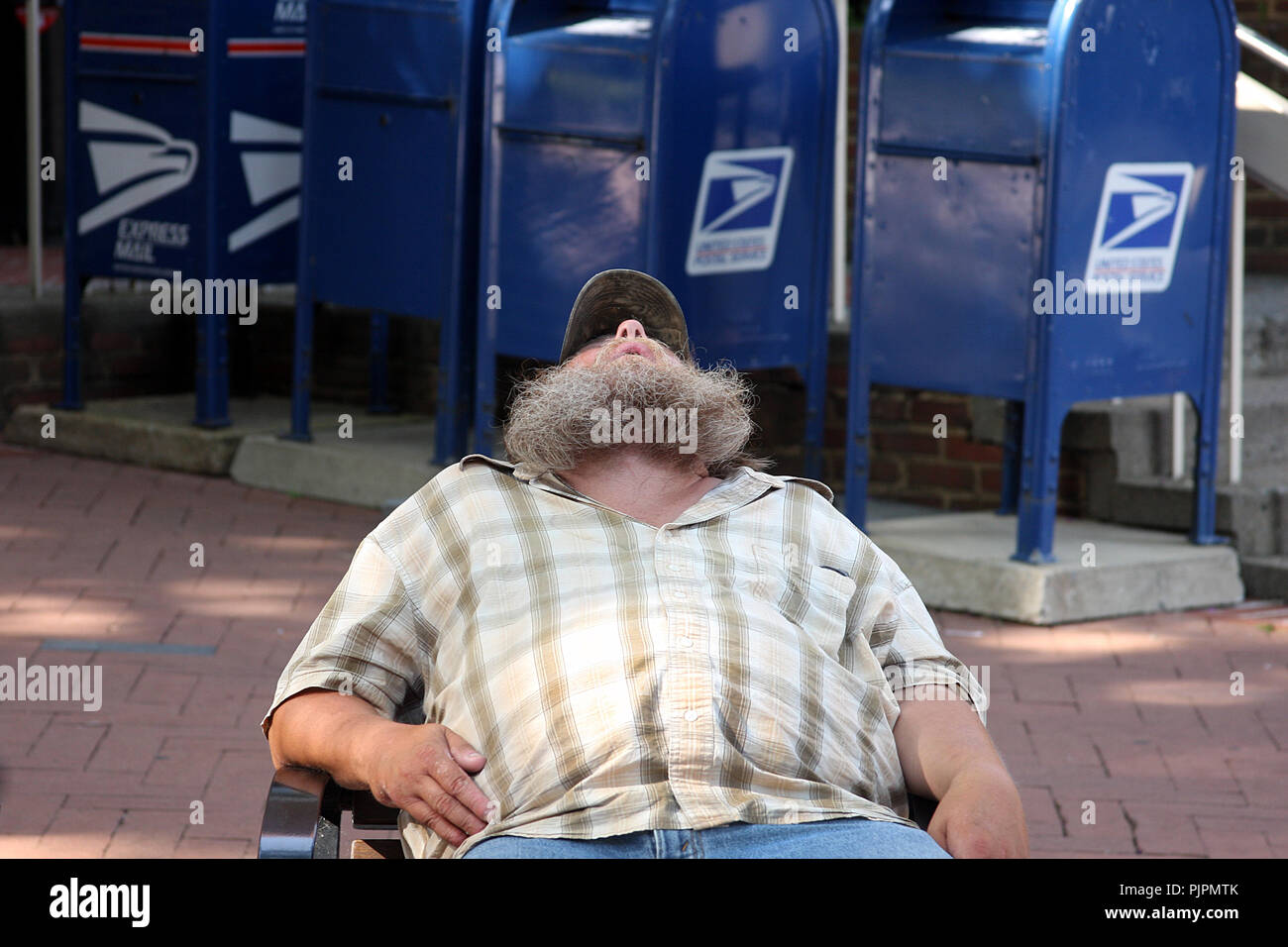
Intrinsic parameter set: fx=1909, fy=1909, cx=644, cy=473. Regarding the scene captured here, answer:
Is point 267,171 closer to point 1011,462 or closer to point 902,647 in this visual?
point 1011,462

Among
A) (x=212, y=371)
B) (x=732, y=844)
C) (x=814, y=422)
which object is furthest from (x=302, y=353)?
(x=732, y=844)

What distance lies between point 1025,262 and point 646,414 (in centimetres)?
309

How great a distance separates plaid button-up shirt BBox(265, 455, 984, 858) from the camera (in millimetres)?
2771

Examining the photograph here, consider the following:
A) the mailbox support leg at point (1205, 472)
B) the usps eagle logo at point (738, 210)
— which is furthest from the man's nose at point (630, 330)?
the mailbox support leg at point (1205, 472)

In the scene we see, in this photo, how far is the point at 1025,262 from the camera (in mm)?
5980

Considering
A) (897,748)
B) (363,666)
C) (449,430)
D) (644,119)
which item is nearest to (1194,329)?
(644,119)

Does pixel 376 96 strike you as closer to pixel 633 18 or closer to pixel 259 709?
pixel 633 18

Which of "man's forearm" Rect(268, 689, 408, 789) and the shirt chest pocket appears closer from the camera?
"man's forearm" Rect(268, 689, 408, 789)

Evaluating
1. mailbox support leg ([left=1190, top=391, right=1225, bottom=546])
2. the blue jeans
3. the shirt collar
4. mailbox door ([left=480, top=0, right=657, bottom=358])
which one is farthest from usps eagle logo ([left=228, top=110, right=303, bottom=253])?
the blue jeans

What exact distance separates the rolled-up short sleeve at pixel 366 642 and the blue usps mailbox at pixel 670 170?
11.2 ft

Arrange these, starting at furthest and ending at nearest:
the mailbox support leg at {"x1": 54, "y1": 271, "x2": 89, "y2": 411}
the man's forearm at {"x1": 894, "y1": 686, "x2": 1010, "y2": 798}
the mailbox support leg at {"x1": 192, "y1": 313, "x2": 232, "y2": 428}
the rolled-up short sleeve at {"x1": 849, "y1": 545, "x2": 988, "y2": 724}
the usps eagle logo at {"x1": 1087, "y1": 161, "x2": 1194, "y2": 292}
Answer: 1. the mailbox support leg at {"x1": 54, "y1": 271, "x2": 89, "y2": 411}
2. the mailbox support leg at {"x1": 192, "y1": 313, "x2": 232, "y2": 428}
3. the usps eagle logo at {"x1": 1087, "y1": 161, "x2": 1194, "y2": 292}
4. the rolled-up short sleeve at {"x1": 849, "y1": 545, "x2": 988, "y2": 724}
5. the man's forearm at {"x1": 894, "y1": 686, "x2": 1010, "y2": 798}

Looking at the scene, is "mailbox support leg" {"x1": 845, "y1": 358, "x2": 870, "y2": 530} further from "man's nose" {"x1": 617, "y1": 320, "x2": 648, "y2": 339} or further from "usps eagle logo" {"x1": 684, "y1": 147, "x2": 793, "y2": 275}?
"man's nose" {"x1": 617, "y1": 320, "x2": 648, "y2": 339}

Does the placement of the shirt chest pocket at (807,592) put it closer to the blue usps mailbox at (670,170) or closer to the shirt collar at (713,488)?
the shirt collar at (713,488)

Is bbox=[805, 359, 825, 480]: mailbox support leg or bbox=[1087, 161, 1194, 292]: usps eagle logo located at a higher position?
bbox=[1087, 161, 1194, 292]: usps eagle logo
